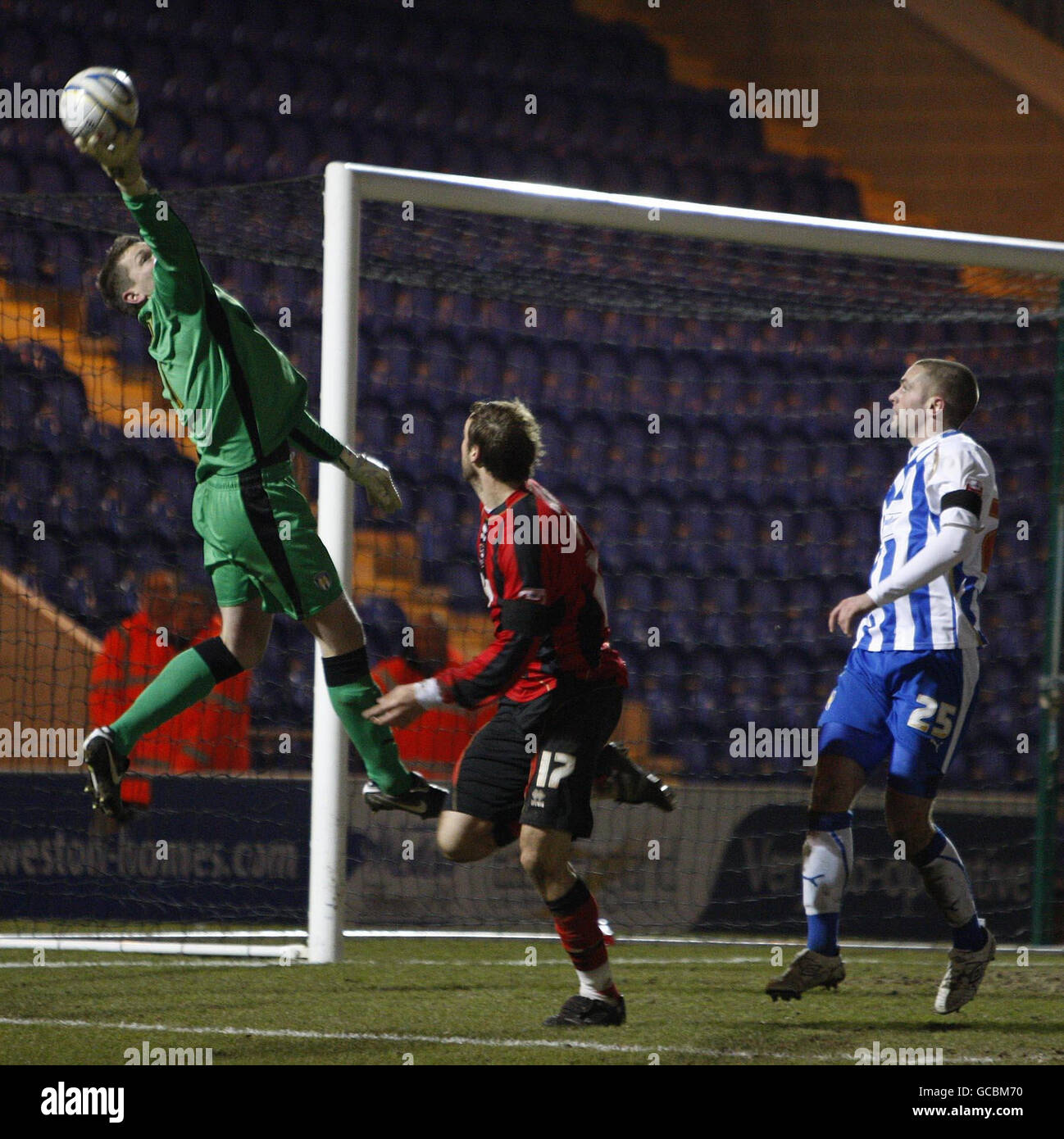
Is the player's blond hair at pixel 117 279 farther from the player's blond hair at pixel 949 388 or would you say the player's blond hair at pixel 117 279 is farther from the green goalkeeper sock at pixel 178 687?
the player's blond hair at pixel 949 388

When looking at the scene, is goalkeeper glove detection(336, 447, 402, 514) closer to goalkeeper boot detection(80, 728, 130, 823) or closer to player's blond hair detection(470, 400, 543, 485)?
player's blond hair detection(470, 400, 543, 485)

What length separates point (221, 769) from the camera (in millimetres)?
6098

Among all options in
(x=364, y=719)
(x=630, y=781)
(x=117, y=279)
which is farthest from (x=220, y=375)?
(x=630, y=781)

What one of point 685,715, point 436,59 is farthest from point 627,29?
point 685,715

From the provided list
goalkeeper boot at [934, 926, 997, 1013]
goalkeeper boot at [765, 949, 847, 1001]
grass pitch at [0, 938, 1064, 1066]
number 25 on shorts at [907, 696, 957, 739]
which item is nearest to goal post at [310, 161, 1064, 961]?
grass pitch at [0, 938, 1064, 1066]

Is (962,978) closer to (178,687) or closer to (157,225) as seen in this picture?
(178,687)

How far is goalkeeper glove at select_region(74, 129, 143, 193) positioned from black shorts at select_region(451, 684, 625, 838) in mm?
1540

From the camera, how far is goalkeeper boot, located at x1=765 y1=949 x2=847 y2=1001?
4.03 meters

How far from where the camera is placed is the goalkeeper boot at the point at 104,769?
3734mm

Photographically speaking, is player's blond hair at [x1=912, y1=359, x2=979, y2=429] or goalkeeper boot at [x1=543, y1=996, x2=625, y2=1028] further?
player's blond hair at [x1=912, y1=359, x2=979, y2=429]

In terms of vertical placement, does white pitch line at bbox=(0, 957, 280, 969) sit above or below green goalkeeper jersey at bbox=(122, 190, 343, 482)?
below

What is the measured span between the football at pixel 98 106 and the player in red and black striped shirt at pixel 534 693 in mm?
1062

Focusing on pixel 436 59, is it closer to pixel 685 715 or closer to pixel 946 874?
pixel 685 715

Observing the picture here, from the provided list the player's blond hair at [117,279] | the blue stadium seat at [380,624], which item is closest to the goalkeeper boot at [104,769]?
the player's blond hair at [117,279]
